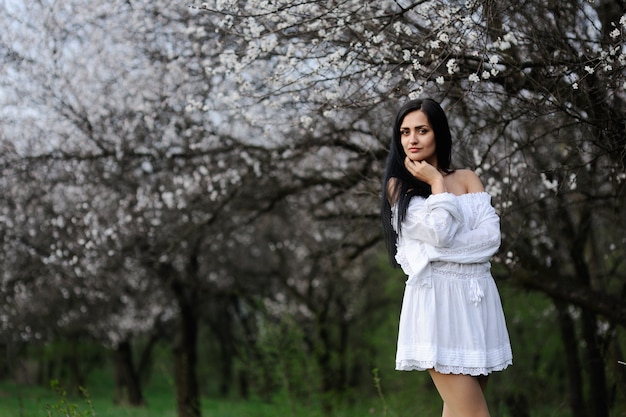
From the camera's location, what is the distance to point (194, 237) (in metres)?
9.22

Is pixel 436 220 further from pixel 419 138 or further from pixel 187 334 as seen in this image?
pixel 187 334

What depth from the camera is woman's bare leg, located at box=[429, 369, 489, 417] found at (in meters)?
3.26

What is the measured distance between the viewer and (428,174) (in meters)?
3.45

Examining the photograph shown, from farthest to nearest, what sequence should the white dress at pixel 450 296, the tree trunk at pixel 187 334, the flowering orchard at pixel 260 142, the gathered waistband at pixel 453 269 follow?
the tree trunk at pixel 187 334, the flowering orchard at pixel 260 142, the gathered waistband at pixel 453 269, the white dress at pixel 450 296

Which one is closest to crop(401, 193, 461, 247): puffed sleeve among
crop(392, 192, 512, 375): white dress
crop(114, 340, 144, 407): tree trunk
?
crop(392, 192, 512, 375): white dress

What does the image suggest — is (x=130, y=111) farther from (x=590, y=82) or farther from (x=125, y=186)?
(x=590, y=82)

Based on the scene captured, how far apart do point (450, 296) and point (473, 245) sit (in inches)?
9.7

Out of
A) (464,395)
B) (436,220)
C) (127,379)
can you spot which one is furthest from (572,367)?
(127,379)

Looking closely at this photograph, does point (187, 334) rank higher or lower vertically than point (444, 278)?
lower

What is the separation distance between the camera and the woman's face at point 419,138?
140 inches

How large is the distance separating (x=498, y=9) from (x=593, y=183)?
9.50ft

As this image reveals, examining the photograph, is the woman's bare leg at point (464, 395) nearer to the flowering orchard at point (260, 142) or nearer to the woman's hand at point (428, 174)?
the woman's hand at point (428, 174)

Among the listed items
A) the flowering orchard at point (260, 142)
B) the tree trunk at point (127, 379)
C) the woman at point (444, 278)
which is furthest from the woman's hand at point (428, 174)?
the tree trunk at point (127, 379)

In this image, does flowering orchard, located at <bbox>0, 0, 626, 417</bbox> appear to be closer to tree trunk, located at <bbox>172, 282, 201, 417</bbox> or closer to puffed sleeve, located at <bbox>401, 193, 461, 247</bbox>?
tree trunk, located at <bbox>172, 282, 201, 417</bbox>
